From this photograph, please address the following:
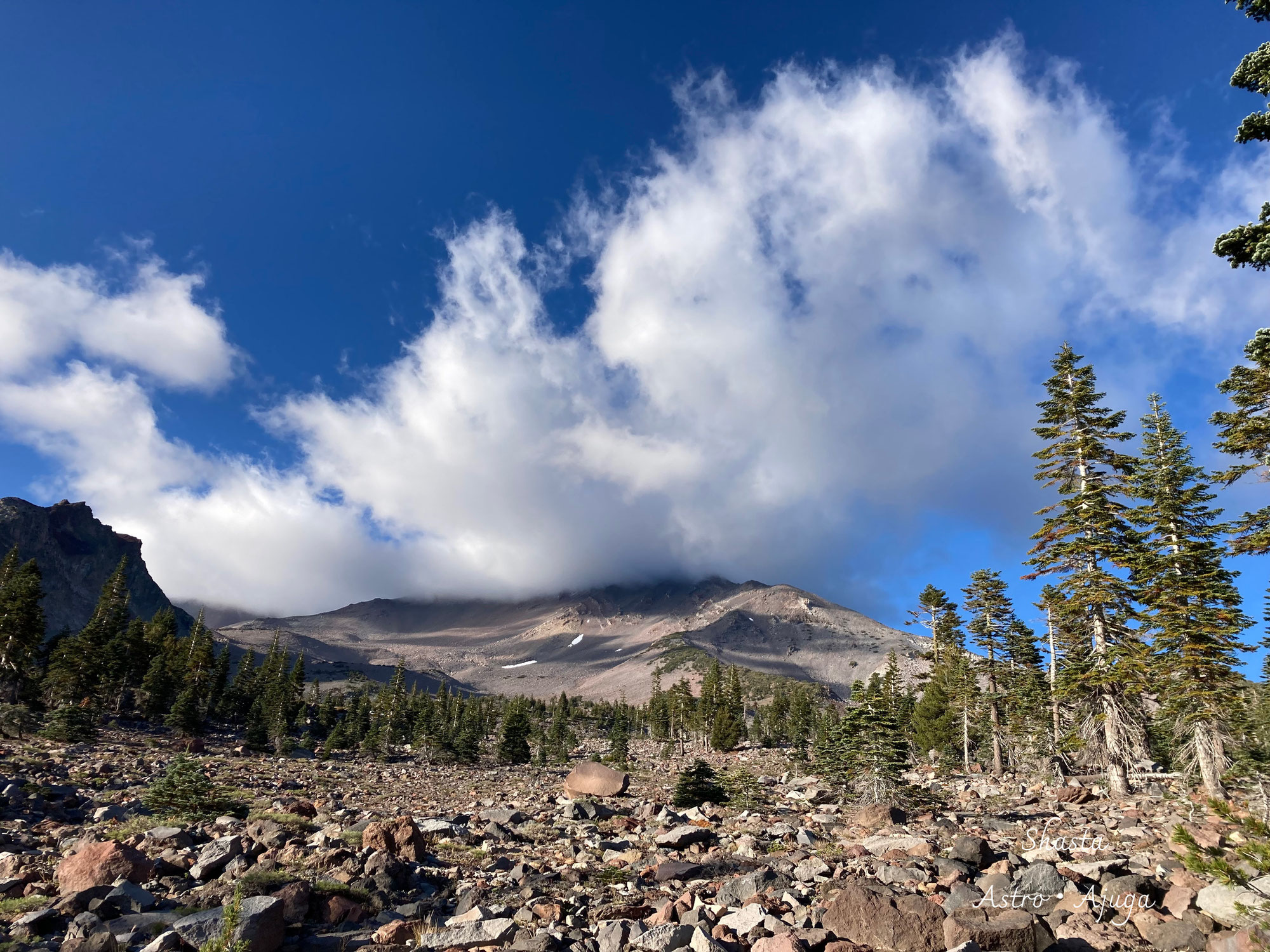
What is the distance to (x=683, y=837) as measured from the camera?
1741cm

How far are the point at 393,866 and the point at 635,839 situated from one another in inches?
344

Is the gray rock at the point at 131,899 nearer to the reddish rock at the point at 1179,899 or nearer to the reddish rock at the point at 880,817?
the reddish rock at the point at 1179,899

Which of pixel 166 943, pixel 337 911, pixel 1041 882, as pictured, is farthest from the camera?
pixel 1041 882

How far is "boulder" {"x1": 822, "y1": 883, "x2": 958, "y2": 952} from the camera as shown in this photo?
8641mm

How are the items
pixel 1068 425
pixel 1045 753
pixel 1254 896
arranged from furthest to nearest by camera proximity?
pixel 1045 753 → pixel 1068 425 → pixel 1254 896

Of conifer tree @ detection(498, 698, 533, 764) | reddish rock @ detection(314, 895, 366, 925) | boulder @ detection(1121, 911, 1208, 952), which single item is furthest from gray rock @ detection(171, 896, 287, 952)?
conifer tree @ detection(498, 698, 533, 764)

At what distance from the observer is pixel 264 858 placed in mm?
12547

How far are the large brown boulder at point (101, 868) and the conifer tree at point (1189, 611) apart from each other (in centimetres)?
3025

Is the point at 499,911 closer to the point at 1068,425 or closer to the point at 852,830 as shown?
the point at 852,830

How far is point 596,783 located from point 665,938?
2517 cm

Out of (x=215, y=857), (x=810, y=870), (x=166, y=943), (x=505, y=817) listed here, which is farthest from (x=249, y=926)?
(x=505, y=817)

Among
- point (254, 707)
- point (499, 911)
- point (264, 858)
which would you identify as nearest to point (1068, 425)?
point (499, 911)

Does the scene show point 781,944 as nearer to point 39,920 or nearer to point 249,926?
point 249,926

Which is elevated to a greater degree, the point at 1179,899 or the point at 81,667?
the point at 1179,899
